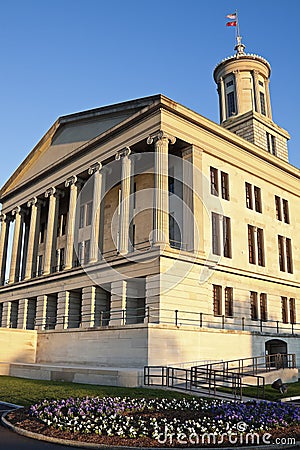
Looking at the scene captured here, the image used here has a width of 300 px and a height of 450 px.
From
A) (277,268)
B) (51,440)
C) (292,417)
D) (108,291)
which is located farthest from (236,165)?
(51,440)

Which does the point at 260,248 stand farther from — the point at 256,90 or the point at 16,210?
the point at 16,210

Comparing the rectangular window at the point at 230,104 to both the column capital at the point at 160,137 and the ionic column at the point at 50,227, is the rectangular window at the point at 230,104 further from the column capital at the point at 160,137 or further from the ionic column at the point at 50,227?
the ionic column at the point at 50,227

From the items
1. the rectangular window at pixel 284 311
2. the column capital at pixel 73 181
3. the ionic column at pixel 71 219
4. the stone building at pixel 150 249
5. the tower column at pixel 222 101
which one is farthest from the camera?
the tower column at pixel 222 101

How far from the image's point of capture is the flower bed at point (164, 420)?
31.9ft

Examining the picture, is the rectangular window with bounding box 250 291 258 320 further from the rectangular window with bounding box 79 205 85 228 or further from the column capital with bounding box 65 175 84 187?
the column capital with bounding box 65 175 84 187

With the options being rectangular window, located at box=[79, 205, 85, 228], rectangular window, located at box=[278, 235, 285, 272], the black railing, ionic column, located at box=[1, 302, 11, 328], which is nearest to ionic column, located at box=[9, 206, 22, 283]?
ionic column, located at box=[1, 302, 11, 328]

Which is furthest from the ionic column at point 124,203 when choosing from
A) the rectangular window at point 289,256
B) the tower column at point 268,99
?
the tower column at point 268,99

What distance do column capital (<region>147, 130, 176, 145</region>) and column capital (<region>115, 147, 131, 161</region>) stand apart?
8.26 feet

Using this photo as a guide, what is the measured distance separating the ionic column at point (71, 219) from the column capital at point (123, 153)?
6.20 meters

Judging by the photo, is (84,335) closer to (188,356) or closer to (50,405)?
(188,356)

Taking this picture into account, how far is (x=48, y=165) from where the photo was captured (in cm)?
4278

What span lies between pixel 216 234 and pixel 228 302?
203 inches

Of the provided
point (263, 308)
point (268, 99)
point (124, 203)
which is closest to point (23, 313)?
point (124, 203)

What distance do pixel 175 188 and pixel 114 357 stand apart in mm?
14585
